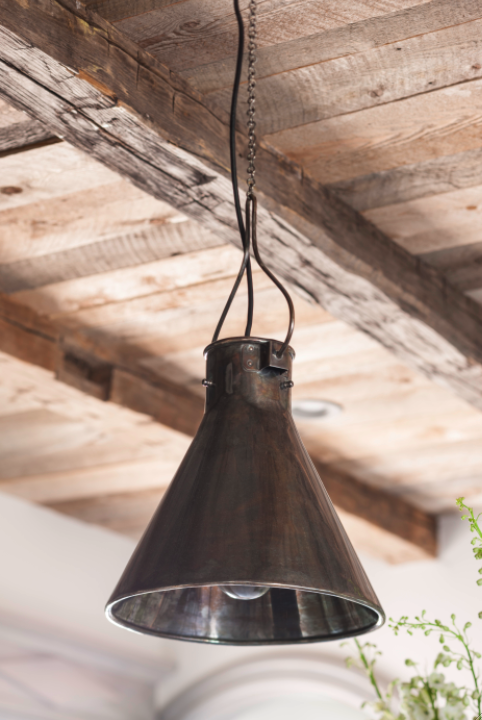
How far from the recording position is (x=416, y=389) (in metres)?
2.28

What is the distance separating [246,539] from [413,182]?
2.89ft

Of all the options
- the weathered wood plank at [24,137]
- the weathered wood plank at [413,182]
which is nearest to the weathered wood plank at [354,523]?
the weathered wood plank at [413,182]

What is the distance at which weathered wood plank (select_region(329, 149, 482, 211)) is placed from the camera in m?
1.47

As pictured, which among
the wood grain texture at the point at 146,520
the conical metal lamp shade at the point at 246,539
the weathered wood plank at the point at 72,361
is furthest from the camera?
the wood grain texture at the point at 146,520

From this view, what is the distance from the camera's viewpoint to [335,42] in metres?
1.23

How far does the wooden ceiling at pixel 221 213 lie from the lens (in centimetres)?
116

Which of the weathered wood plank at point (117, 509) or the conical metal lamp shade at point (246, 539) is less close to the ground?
the weathered wood plank at point (117, 509)

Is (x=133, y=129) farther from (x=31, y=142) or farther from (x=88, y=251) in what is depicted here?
(x=88, y=251)

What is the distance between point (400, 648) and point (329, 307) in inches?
80.3

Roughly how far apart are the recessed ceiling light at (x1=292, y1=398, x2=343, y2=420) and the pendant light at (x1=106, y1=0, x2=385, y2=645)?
4.14 ft

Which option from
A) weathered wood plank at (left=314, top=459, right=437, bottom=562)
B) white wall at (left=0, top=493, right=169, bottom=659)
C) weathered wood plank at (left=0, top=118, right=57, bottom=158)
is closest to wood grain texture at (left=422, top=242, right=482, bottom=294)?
weathered wood plank at (left=0, top=118, right=57, bottom=158)

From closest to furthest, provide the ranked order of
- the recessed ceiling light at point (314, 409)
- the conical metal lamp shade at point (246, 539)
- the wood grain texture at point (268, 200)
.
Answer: the conical metal lamp shade at point (246, 539), the wood grain texture at point (268, 200), the recessed ceiling light at point (314, 409)

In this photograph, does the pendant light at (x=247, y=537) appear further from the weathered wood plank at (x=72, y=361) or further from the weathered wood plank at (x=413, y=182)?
the weathered wood plank at (x=72, y=361)

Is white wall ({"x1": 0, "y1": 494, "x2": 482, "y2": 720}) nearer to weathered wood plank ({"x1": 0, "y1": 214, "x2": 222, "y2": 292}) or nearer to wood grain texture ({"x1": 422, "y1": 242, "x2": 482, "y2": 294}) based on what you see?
weathered wood plank ({"x1": 0, "y1": 214, "x2": 222, "y2": 292})
